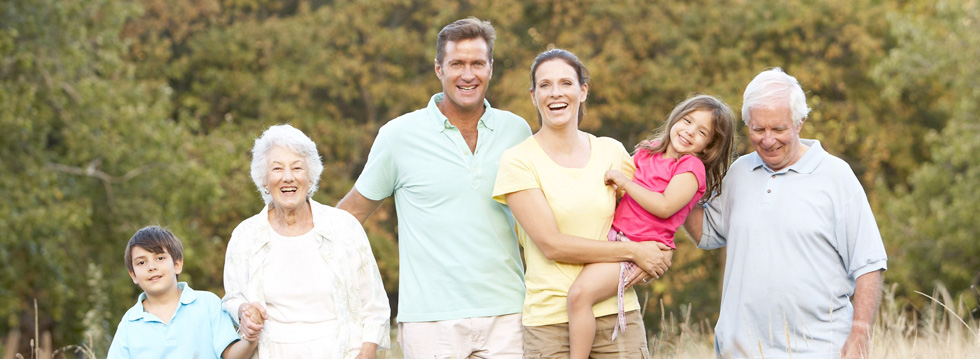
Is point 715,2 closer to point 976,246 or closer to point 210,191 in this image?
point 976,246

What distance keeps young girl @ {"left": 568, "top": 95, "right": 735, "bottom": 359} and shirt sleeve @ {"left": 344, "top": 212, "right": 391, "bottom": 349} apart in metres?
0.71

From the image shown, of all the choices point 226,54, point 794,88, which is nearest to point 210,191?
point 226,54

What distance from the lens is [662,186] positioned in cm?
380

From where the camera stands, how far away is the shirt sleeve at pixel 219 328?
3631 millimetres

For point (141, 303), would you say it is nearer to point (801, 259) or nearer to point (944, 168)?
point (801, 259)

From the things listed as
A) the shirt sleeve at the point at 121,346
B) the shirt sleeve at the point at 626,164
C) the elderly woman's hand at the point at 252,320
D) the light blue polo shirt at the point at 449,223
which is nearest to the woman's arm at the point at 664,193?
the shirt sleeve at the point at 626,164

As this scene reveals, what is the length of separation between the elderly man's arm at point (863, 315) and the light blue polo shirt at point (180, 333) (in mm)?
2230

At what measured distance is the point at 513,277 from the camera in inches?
154

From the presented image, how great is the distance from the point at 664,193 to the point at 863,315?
833mm

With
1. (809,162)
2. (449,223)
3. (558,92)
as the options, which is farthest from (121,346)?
(809,162)

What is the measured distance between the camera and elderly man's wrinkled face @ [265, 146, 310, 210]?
3619 mm

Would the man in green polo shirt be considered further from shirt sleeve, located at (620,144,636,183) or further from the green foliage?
the green foliage

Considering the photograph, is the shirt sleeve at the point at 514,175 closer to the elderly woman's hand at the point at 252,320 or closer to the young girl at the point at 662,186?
the young girl at the point at 662,186

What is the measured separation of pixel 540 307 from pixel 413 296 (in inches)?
21.7
